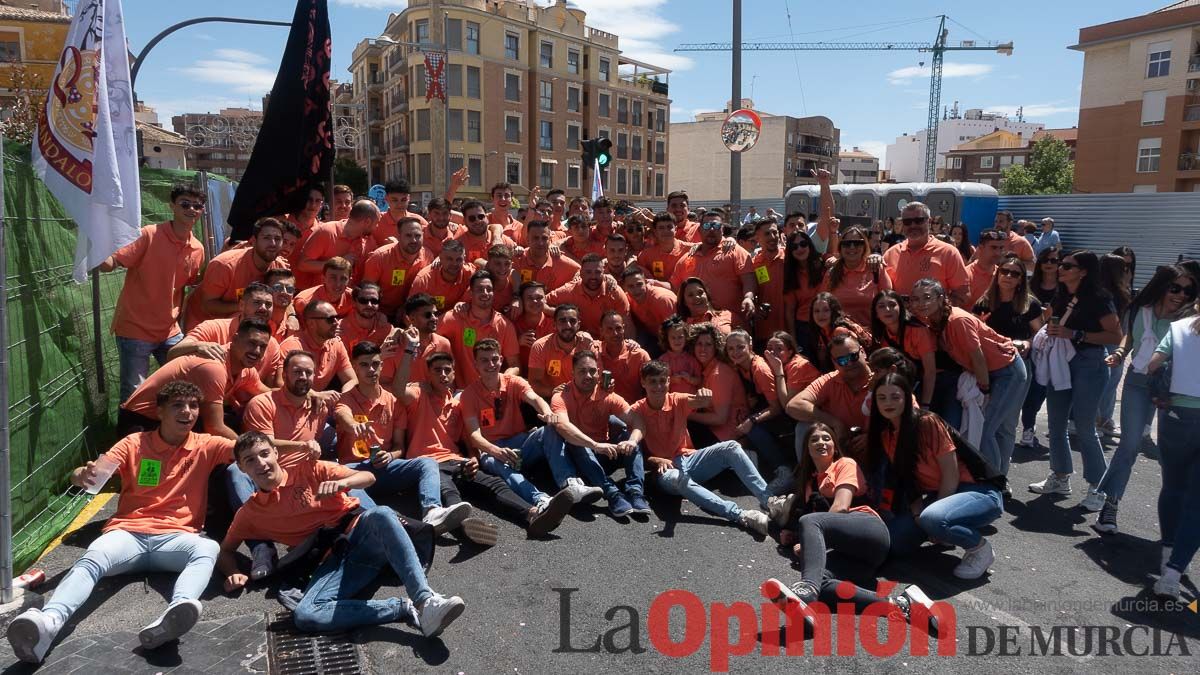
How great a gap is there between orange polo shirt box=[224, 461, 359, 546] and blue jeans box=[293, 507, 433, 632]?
0.24 metres

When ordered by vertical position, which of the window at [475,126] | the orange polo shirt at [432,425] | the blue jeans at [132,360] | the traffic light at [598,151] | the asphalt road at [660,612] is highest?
the window at [475,126]

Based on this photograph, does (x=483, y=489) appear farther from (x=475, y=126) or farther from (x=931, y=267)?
(x=475, y=126)

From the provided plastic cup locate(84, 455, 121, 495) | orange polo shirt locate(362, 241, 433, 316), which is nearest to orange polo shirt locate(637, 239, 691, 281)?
orange polo shirt locate(362, 241, 433, 316)

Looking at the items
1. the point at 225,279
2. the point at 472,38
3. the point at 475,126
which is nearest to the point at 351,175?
the point at 475,126

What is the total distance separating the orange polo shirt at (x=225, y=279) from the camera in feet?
19.5

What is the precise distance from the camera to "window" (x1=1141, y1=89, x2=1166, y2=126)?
38.7m

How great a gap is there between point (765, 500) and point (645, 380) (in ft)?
4.04

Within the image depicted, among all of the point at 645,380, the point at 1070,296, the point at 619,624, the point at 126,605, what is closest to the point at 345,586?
the point at 126,605

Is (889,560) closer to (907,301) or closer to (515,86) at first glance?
(907,301)

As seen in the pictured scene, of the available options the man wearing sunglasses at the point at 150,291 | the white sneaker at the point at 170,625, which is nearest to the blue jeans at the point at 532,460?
the white sneaker at the point at 170,625

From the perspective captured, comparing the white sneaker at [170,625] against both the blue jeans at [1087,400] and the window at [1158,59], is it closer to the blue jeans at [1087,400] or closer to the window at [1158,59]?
the blue jeans at [1087,400]

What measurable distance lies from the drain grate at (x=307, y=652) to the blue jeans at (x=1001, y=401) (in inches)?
180

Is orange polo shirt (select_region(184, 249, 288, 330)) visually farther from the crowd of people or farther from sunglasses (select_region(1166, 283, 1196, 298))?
sunglasses (select_region(1166, 283, 1196, 298))

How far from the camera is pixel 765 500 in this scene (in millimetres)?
5359
